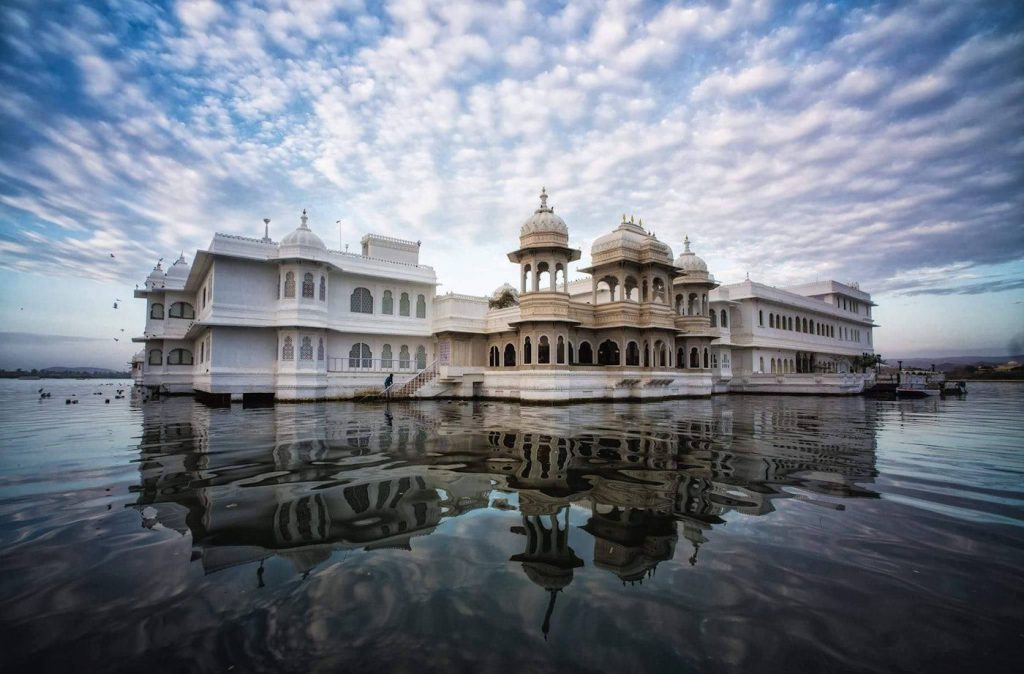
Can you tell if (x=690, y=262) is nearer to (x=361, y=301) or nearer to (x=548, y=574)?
(x=361, y=301)

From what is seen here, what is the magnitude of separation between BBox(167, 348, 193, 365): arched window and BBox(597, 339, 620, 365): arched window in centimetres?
2660

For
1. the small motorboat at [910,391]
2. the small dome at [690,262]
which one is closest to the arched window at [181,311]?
the small dome at [690,262]

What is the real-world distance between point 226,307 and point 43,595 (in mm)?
22274

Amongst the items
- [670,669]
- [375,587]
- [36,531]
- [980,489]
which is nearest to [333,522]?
[375,587]

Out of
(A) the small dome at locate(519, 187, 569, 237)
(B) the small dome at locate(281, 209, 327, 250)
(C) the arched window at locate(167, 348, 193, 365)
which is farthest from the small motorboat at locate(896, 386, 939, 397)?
(C) the arched window at locate(167, 348, 193, 365)

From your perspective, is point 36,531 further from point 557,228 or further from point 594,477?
point 557,228

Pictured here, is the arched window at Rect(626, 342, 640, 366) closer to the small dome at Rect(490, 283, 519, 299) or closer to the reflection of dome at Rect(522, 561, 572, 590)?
the small dome at Rect(490, 283, 519, 299)

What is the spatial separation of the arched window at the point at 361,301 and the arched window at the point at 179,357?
45.9ft

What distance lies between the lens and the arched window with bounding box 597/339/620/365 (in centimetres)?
2842

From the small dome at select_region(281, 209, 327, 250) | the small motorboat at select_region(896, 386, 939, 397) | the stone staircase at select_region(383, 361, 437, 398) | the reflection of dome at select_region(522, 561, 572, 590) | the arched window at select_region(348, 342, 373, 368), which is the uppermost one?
the small dome at select_region(281, 209, 327, 250)

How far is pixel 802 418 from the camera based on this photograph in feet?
53.1

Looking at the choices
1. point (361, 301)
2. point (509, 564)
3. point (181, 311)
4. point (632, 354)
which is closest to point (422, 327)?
point (361, 301)

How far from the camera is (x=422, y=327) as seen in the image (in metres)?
28.4

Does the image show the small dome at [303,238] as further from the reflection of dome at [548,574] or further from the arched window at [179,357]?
the reflection of dome at [548,574]
